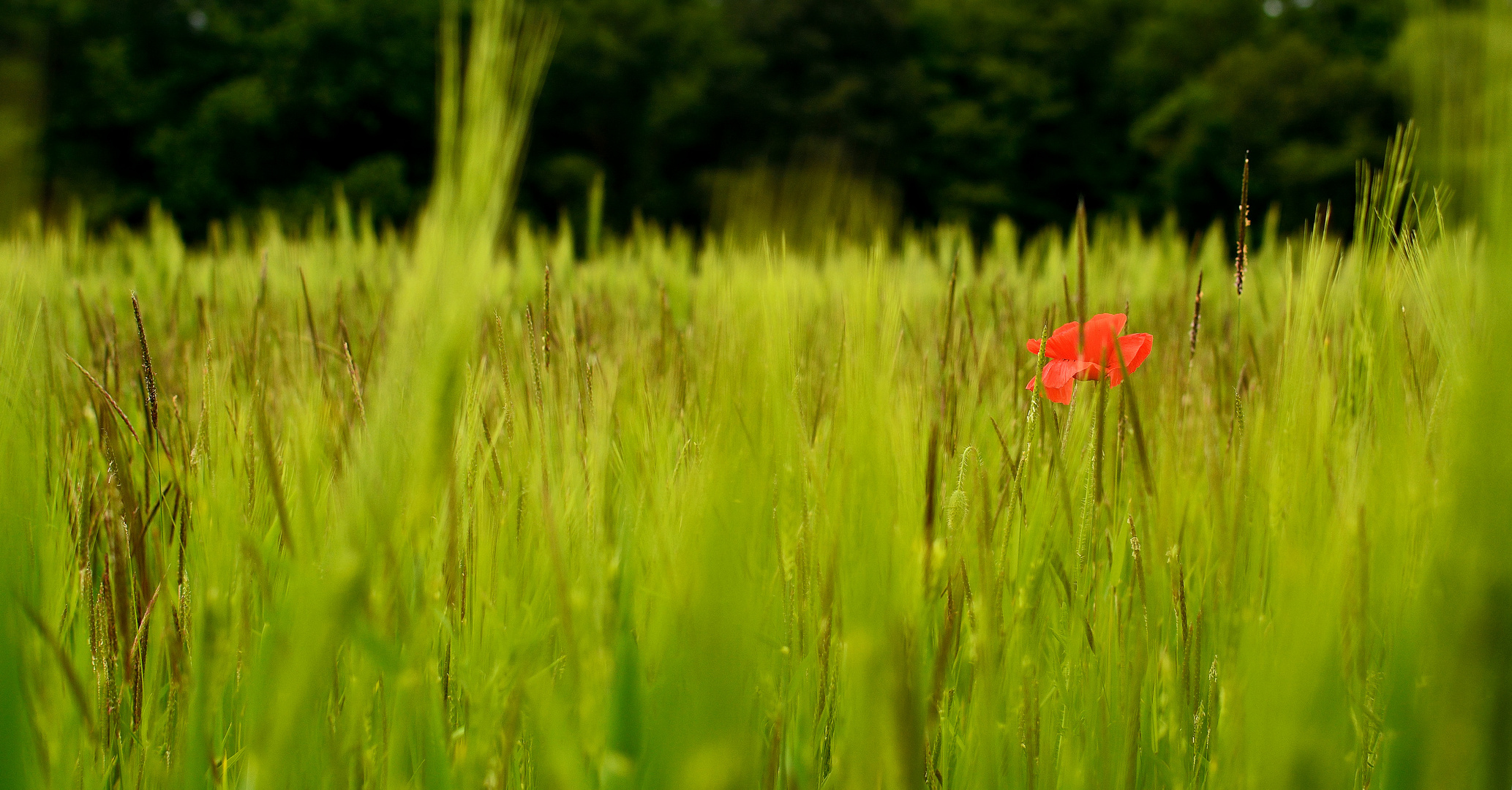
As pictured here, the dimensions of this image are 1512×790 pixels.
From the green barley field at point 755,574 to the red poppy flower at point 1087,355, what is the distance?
0.04m

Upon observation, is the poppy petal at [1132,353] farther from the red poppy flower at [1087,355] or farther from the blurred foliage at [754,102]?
the blurred foliage at [754,102]

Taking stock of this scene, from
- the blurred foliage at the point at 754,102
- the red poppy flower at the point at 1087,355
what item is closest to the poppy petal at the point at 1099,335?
the red poppy flower at the point at 1087,355

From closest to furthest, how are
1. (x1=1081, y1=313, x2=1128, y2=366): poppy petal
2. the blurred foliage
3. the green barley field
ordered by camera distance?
the green barley field, (x1=1081, y1=313, x2=1128, y2=366): poppy petal, the blurred foliage

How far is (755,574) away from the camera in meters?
0.41

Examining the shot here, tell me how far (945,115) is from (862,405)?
19.3 metres

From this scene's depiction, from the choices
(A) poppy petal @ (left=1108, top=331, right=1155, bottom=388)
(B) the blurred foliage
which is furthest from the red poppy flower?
(B) the blurred foliage

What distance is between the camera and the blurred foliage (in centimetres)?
1370

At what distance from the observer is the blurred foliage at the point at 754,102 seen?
45.0ft

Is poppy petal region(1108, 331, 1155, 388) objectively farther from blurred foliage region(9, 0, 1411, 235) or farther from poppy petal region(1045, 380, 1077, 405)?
blurred foliage region(9, 0, 1411, 235)

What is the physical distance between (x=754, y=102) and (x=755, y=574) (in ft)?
57.5

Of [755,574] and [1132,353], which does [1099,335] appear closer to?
[1132,353]

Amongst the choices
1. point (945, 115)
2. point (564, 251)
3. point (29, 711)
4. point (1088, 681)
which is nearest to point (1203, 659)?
point (1088, 681)

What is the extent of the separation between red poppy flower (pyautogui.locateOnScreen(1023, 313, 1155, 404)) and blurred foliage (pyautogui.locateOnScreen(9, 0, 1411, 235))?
11.4 m

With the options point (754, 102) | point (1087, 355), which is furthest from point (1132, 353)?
point (754, 102)
